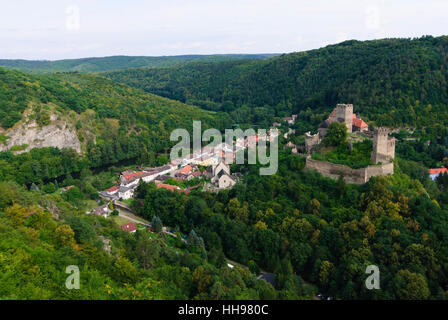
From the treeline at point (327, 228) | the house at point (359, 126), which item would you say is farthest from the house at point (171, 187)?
the house at point (359, 126)

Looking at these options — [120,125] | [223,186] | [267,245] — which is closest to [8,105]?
[120,125]

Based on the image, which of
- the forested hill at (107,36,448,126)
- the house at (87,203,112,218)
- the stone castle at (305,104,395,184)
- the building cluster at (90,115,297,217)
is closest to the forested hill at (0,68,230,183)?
the building cluster at (90,115,297,217)

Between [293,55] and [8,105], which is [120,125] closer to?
[8,105]

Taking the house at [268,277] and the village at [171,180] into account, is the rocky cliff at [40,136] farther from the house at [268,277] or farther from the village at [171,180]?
the house at [268,277]

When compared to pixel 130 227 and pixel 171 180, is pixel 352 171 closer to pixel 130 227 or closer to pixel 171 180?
pixel 130 227

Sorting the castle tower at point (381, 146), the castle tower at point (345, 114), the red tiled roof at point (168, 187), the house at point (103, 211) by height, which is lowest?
the house at point (103, 211)

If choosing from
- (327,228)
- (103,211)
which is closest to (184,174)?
(103,211)

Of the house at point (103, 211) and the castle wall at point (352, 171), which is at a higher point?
the castle wall at point (352, 171)

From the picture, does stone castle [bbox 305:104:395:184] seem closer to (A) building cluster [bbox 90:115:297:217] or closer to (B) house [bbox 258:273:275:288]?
(A) building cluster [bbox 90:115:297:217]
